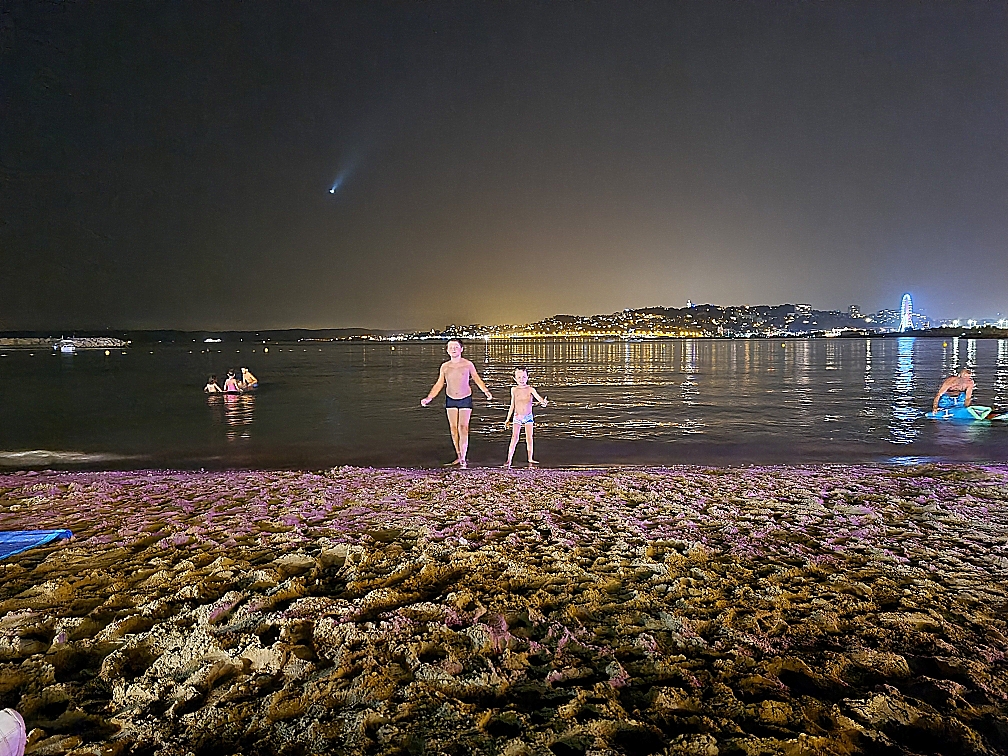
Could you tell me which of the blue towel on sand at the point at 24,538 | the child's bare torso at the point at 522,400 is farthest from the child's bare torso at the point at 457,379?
the blue towel on sand at the point at 24,538

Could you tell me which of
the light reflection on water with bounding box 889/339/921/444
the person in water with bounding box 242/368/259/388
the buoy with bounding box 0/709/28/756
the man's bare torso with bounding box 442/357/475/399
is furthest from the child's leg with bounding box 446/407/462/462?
the person in water with bounding box 242/368/259/388

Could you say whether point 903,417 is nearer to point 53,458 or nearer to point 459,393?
point 459,393

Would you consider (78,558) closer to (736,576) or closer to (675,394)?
(736,576)

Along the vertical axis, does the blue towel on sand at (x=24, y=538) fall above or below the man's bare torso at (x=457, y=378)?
below

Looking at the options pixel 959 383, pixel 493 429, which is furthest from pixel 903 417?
pixel 493 429

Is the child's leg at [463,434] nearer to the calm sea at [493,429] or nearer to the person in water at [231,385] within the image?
the calm sea at [493,429]

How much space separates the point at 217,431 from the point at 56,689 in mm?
16603

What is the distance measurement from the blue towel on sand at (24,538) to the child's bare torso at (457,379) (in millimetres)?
6650

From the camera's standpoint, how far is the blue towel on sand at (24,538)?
6.61 meters

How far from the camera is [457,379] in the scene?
12.4 m

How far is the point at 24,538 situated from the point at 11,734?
15.7 ft

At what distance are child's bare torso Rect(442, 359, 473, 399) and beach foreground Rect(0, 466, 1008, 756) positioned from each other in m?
4.11

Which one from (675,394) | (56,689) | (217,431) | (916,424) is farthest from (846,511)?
(675,394)

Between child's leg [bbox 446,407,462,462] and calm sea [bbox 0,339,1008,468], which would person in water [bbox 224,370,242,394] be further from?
child's leg [bbox 446,407,462,462]
